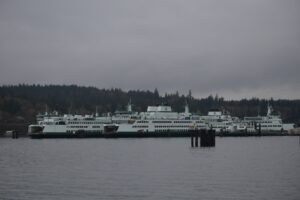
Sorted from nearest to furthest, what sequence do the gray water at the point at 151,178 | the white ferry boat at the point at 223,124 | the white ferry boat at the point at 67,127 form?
the gray water at the point at 151,178, the white ferry boat at the point at 67,127, the white ferry boat at the point at 223,124

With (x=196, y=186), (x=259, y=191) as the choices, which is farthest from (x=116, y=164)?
(x=259, y=191)

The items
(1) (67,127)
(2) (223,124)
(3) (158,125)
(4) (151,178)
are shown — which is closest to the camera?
(4) (151,178)

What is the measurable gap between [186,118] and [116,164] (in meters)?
81.0

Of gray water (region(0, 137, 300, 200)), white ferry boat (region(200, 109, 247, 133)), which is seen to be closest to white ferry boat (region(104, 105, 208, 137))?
white ferry boat (region(200, 109, 247, 133))

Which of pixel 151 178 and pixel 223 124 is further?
pixel 223 124

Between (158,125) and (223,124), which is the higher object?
(223,124)

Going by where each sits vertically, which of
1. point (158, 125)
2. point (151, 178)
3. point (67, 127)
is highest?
point (158, 125)

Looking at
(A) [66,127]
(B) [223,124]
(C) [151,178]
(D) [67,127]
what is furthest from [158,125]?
(C) [151,178]

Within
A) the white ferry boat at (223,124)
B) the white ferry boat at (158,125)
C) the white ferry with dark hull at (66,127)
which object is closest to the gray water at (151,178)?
the white ferry with dark hull at (66,127)

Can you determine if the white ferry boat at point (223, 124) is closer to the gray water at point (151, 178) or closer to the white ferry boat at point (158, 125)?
the white ferry boat at point (158, 125)

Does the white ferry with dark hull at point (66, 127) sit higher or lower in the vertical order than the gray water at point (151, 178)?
higher

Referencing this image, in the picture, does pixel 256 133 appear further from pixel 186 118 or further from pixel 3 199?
pixel 3 199

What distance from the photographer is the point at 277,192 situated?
3472 centimetres

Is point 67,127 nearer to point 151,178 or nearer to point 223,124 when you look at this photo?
point 223,124
